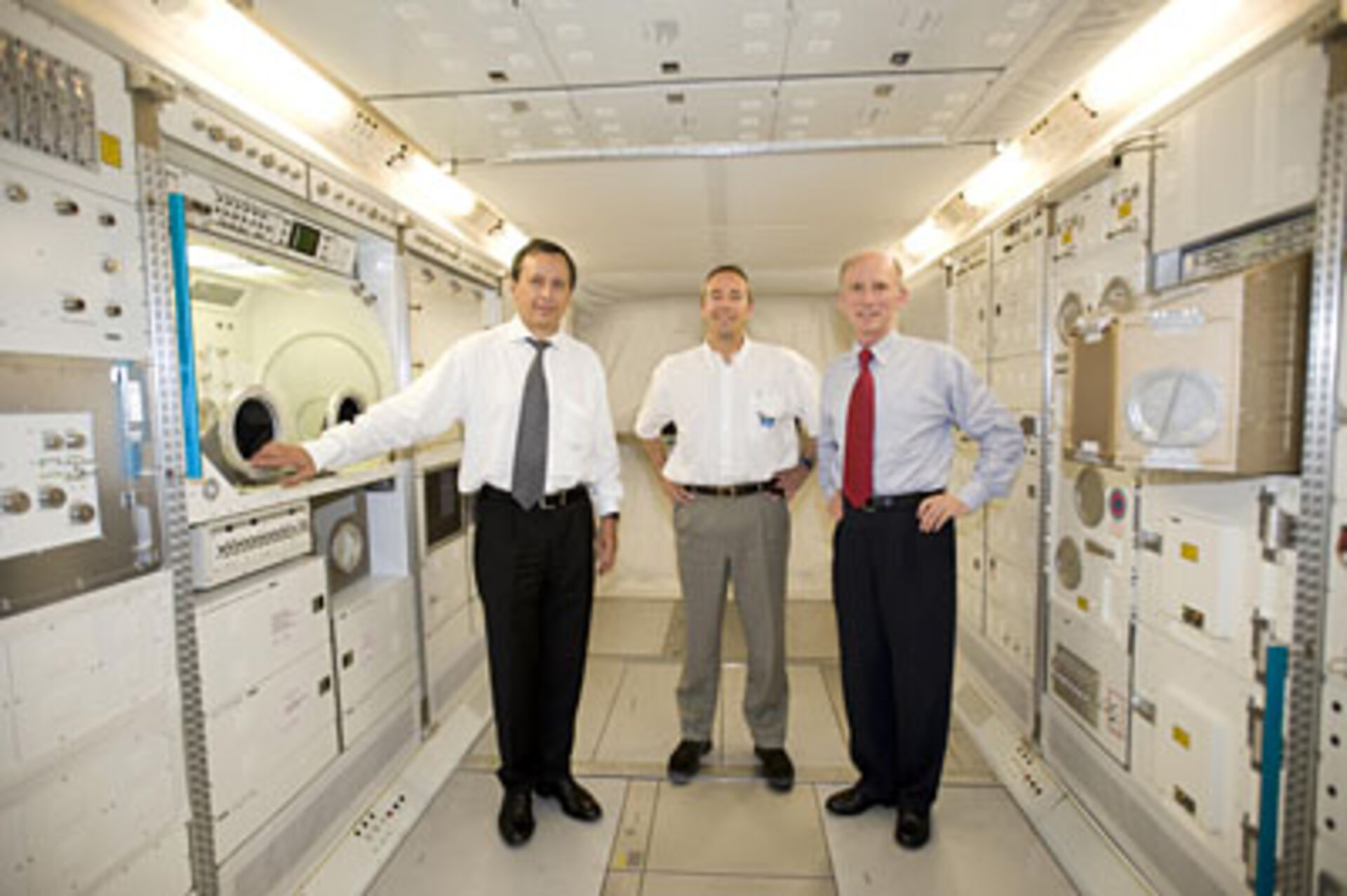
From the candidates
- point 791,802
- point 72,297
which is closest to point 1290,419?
point 791,802

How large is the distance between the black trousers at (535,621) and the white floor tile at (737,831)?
0.46 m

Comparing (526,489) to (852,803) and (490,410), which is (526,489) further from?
(852,803)

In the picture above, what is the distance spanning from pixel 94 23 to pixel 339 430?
1.16m

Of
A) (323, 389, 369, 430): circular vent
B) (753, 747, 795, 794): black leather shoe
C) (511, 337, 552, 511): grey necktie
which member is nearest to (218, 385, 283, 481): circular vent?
(323, 389, 369, 430): circular vent

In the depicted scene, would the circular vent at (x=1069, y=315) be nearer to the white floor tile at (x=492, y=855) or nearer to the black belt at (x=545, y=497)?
the black belt at (x=545, y=497)

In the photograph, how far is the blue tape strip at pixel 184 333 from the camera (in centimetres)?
166

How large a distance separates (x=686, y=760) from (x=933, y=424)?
67.1 inches

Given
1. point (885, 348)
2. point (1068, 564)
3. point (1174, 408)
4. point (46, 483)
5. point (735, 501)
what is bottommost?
point (1068, 564)

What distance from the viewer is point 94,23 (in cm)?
146

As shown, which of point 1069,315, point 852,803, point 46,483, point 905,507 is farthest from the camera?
point 1069,315

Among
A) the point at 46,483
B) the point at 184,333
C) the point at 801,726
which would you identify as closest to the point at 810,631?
the point at 801,726

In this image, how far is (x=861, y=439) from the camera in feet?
7.57

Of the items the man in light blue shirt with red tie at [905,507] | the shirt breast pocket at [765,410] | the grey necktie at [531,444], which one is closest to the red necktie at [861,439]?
the man in light blue shirt with red tie at [905,507]

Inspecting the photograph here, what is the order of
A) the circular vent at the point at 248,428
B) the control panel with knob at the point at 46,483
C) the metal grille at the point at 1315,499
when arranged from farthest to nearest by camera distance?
the circular vent at the point at 248,428
the metal grille at the point at 1315,499
the control panel with knob at the point at 46,483
